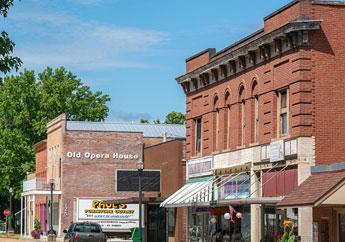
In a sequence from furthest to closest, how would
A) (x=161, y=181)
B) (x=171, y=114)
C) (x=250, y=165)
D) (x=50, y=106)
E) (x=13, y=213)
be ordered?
(x=171, y=114) → (x=13, y=213) → (x=50, y=106) → (x=161, y=181) → (x=250, y=165)

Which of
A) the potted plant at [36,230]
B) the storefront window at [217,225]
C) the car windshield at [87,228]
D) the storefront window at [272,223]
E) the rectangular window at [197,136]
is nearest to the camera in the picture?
the storefront window at [272,223]

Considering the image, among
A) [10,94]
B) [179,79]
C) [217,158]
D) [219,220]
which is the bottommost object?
[219,220]

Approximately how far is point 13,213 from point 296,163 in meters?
78.2

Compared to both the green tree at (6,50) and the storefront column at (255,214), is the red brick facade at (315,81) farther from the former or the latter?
the green tree at (6,50)

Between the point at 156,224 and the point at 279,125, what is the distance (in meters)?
23.1

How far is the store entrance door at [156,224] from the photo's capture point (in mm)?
54334

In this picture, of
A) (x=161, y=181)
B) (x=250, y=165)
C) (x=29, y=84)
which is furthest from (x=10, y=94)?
(x=250, y=165)

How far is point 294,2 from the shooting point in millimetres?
32406

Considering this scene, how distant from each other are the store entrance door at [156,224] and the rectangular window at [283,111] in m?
21.6

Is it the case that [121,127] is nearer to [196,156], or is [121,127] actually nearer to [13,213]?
[196,156]

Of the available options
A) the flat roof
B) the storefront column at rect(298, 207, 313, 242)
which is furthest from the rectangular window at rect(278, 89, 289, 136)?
the flat roof

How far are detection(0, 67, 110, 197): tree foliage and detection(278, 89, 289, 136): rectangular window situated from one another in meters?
57.9

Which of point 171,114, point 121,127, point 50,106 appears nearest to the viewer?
point 121,127

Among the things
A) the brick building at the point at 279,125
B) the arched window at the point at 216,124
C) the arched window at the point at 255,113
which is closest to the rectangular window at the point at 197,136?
the arched window at the point at 216,124
